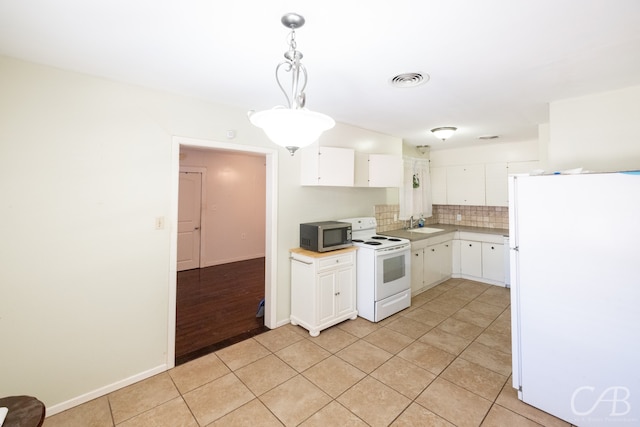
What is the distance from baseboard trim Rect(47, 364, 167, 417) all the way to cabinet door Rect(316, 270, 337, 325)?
1.52 metres

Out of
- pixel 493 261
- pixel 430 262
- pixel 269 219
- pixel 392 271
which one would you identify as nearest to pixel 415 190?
pixel 430 262

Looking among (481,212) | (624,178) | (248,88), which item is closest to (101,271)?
(248,88)

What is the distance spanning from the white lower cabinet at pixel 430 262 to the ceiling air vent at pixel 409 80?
7.83 ft

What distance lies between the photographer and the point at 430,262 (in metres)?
4.39

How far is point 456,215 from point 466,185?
0.72 metres

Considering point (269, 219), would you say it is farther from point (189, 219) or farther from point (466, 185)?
point (466, 185)

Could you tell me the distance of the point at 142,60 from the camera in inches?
73.5

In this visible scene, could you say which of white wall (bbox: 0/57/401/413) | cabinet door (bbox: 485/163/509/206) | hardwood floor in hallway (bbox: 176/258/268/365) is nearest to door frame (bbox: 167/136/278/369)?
white wall (bbox: 0/57/401/413)

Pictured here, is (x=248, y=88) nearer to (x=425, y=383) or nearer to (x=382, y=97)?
(x=382, y=97)

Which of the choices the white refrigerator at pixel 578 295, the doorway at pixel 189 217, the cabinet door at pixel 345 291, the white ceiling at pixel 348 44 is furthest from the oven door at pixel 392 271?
the doorway at pixel 189 217

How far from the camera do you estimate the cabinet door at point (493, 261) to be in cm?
447

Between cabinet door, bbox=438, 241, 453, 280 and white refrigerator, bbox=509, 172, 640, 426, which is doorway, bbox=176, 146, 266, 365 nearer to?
white refrigerator, bbox=509, 172, 640, 426

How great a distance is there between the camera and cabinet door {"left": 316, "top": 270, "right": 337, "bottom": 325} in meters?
3.00

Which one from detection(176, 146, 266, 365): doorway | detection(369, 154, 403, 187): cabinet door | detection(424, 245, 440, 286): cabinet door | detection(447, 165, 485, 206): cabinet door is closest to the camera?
detection(176, 146, 266, 365): doorway
